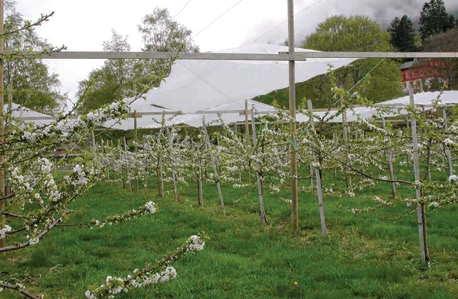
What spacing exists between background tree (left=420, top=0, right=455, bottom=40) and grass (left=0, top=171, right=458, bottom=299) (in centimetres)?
8457

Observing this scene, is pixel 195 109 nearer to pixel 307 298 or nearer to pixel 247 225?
pixel 247 225

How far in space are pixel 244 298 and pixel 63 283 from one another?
2.18m

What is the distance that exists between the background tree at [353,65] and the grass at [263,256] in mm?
32340

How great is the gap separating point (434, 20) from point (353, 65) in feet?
177

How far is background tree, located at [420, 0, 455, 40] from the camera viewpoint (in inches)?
3285

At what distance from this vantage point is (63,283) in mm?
5230

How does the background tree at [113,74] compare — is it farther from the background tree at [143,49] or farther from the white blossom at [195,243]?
the white blossom at [195,243]

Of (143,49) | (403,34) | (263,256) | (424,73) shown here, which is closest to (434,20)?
(403,34)

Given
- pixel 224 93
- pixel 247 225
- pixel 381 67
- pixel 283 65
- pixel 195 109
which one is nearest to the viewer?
pixel 247 225

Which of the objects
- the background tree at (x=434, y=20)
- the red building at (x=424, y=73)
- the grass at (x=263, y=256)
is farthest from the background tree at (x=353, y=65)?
the background tree at (x=434, y=20)

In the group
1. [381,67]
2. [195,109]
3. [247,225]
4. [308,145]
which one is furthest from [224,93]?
[381,67]

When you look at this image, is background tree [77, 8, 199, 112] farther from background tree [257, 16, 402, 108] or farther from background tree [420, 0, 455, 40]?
background tree [420, 0, 455, 40]

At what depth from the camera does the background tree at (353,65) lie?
4194 centimetres

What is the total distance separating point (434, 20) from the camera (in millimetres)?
84750
